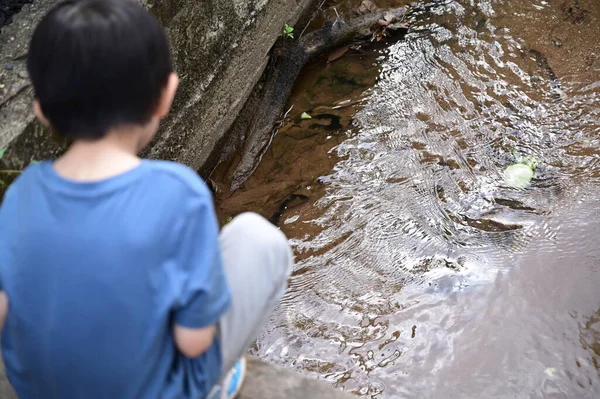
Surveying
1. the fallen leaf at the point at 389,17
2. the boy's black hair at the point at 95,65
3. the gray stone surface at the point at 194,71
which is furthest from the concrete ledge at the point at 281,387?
the fallen leaf at the point at 389,17

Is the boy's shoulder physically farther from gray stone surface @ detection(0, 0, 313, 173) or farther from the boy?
gray stone surface @ detection(0, 0, 313, 173)

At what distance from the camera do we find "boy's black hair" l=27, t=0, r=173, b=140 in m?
1.25

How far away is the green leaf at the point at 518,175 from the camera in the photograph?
3277 millimetres

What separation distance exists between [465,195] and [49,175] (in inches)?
95.9

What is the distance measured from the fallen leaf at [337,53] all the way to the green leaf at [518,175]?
5.38ft

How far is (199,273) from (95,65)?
1.59 feet

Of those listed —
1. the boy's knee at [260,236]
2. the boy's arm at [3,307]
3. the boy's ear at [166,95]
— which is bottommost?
the boy's arm at [3,307]

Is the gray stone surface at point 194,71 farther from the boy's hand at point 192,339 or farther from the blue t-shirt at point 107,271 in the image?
the boy's hand at point 192,339

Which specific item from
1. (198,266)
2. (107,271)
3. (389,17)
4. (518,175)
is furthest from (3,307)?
(389,17)

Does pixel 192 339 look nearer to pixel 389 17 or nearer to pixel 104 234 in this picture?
pixel 104 234

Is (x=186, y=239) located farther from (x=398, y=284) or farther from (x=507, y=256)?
(x=507, y=256)

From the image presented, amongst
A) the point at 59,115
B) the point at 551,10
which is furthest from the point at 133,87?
the point at 551,10

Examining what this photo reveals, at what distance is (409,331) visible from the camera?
272 cm

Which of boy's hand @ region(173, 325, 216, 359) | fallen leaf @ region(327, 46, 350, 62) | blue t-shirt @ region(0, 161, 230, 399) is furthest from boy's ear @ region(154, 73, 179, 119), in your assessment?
fallen leaf @ region(327, 46, 350, 62)
